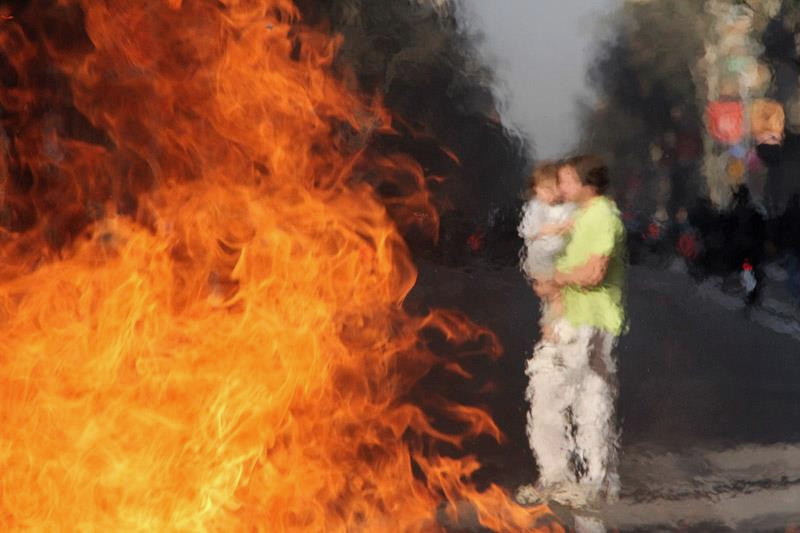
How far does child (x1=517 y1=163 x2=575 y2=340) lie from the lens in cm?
562

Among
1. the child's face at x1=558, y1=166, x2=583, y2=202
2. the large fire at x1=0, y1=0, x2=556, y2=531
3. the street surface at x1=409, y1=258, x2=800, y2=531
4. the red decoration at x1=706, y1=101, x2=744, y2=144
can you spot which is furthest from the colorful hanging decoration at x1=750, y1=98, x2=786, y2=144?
the large fire at x1=0, y1=0, x2=556, y2=531

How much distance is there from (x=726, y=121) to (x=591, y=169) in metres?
0.80

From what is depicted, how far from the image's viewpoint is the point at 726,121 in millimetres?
5719

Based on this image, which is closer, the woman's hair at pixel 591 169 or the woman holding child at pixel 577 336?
the woman holding child at pixel 577 336

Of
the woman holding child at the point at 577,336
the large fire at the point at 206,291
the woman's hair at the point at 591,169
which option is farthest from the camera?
the woman's hair at the point at 591,169

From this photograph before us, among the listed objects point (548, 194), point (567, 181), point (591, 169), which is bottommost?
point (548, 194)

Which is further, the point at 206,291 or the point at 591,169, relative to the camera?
Answer: the point at 591,169

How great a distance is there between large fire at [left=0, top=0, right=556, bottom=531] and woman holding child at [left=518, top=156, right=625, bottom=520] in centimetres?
40

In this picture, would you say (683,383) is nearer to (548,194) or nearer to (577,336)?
(577,336)

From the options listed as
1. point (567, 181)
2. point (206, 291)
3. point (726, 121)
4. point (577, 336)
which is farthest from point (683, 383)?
point (206, 291)

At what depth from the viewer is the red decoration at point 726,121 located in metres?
5.68

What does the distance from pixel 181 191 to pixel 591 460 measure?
8.95 ft

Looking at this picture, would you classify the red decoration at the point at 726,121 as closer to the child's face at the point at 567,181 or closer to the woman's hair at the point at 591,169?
the woman's hair at the point at 591,169

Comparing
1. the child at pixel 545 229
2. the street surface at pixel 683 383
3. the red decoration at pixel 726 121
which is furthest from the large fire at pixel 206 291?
the red decoration at pixel 726 121
